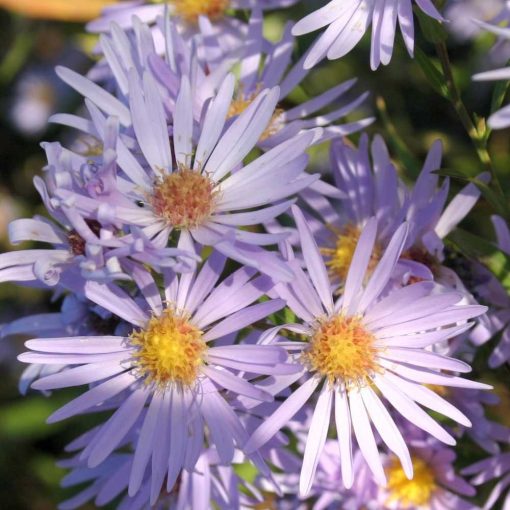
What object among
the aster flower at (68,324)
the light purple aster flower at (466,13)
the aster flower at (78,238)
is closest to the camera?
the aster flower at (78,238)

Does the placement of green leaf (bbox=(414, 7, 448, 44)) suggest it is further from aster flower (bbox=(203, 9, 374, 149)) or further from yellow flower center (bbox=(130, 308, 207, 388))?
yellow flower center (bbox=(130, 308, 207, 388))

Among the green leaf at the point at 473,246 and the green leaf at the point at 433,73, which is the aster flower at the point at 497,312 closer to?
the green leaf at the point at 473,246

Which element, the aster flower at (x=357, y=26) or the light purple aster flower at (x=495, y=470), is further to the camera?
the light purple aster flower at (x=495, y=470)

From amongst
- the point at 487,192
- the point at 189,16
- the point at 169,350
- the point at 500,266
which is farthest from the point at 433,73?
the point at 189,16

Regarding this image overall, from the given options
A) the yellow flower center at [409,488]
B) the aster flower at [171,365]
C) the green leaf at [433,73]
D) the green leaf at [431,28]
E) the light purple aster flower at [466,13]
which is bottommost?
the yellow flower center at [409,488]

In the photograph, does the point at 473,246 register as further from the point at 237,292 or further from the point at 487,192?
the point at 237,292

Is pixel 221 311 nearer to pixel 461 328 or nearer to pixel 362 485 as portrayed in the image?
pixel 461 328

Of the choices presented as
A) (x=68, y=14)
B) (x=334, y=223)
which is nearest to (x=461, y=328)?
(x=334, y=223)

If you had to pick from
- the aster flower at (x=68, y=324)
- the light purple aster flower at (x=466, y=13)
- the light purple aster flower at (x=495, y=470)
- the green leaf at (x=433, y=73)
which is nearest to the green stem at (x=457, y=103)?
the green leaf at (x=433, y=73)
